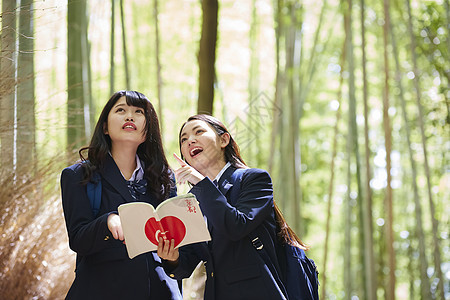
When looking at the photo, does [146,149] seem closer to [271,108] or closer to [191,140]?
[191,140]

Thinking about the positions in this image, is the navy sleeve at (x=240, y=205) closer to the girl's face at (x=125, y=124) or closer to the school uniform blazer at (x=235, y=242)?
the school uniform blazer at (x=235, y=242)

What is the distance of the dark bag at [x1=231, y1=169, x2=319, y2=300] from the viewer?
1.67 m

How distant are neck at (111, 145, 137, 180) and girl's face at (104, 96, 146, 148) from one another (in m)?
0.02

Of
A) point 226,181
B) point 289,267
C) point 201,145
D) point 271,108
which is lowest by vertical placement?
point 289,267

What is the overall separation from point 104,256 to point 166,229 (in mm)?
213

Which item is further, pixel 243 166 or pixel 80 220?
pixel 243 166

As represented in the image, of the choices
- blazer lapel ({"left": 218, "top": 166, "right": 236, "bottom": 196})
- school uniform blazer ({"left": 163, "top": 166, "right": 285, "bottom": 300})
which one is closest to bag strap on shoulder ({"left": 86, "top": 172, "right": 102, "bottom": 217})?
school uniform blazer ({"left": 163, "top": 166, "right": 285, "bottom": 300})

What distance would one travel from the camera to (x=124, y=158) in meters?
1.80

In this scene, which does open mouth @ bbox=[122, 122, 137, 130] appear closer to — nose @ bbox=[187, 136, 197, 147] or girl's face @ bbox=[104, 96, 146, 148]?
girl's face @ bbox=[104, 96, 146, 148]

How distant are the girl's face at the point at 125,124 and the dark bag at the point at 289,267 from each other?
328 mm

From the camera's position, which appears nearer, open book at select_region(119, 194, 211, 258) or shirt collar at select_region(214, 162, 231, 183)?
open book at select_region(119, 194, 211, 258)

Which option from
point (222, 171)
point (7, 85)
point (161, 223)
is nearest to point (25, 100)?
point (7, 85)

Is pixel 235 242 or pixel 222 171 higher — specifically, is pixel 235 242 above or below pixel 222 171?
below

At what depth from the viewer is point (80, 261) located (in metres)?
1.67
